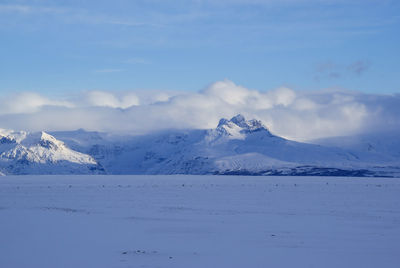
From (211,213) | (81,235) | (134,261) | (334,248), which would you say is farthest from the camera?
(211,213)

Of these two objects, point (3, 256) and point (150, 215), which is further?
point (150, 215)

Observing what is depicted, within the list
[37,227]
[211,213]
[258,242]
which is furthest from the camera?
[211,213]

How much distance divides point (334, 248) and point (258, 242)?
14.9 ft

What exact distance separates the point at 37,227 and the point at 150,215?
36.4 feet

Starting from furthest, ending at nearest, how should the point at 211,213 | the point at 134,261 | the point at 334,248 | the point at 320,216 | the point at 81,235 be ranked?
the point at 211,213
the point at 320,216
the point at 81,235
the point at 334,248
the point at 134,261

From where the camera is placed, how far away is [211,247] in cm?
3098

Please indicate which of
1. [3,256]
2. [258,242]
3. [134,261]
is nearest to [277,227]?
[258,242]

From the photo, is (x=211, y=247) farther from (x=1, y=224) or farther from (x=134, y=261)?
(x=1, y=224)

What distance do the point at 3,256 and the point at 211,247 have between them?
36.6 feet

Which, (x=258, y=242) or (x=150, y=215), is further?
(x=150, y=215)

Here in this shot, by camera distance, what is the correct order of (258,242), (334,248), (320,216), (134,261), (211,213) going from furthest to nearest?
(211,213) → (320,216) → (258,242) → (334,248) → (134,261)

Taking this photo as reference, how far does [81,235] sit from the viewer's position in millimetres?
34969

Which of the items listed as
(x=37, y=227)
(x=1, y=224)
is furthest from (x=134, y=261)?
(x=1, y=224)

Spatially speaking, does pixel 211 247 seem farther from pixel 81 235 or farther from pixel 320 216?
pixel 320 216
